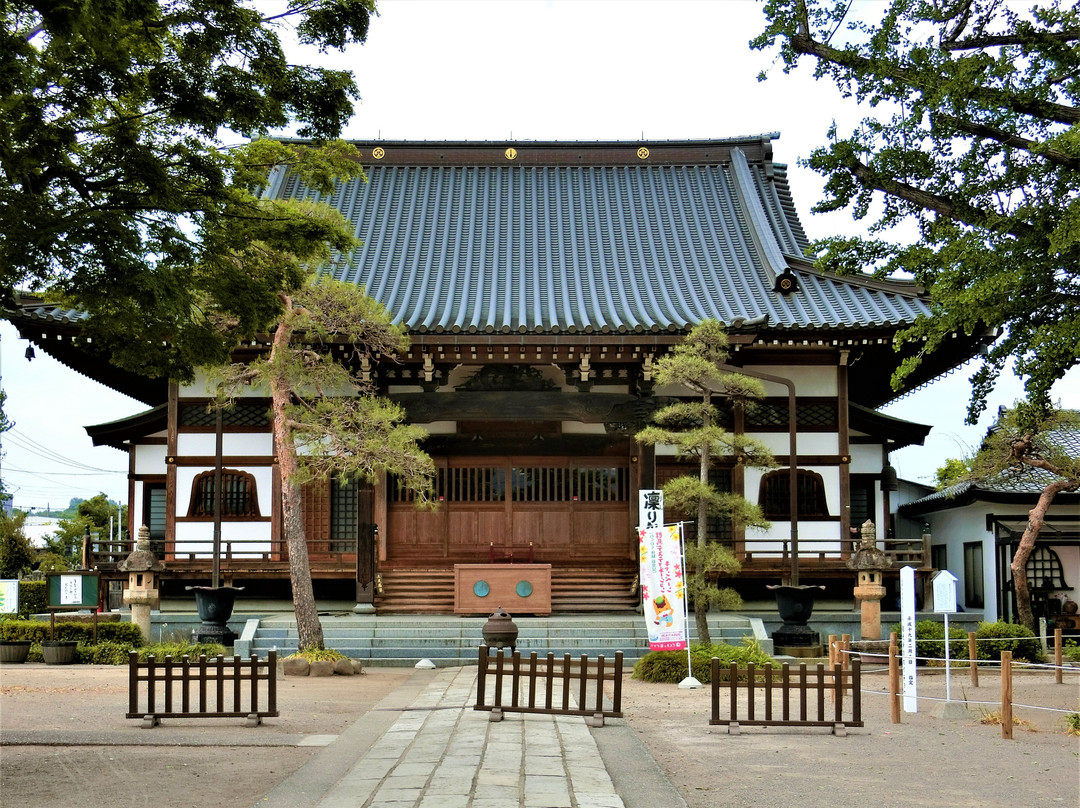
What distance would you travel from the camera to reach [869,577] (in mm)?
16328

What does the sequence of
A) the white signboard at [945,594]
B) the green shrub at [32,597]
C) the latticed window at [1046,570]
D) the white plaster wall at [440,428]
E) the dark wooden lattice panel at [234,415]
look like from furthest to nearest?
the green shrub at [32,597] < the latticed window at [1046,570] < the white plaster wall at [440,428] < the dark wooden lattice panel at [234,415] < the white signboard at [945,594]

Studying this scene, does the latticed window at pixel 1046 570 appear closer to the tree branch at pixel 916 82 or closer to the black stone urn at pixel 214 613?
the tree branch at pixel 916 82

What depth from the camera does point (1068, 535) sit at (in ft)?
66.0

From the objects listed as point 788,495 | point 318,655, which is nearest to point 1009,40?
point 318,655

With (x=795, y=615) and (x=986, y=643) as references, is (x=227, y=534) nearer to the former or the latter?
(x=795, y=615)

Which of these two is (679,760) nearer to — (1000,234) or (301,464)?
(1000,234)

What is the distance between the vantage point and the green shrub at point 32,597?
70.7 ft

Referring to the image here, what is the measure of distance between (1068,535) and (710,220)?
29.6 ft

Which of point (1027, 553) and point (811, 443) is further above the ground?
point (811, 443)

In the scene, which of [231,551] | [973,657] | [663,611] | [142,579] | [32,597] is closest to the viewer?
[973,657]

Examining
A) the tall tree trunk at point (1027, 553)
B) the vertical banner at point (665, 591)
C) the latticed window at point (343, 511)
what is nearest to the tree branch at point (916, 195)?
the vertical banner at point (665, 591)

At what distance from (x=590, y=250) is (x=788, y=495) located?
600 cm

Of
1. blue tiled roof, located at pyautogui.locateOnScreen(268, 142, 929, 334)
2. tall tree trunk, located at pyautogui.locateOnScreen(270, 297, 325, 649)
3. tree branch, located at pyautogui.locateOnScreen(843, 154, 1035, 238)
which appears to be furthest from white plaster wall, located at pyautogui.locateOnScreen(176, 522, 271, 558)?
tree branch, located at pyautogui.locateOnScreen(843, 154, 1035, 238)

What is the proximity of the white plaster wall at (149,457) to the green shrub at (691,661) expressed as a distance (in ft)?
34.4
